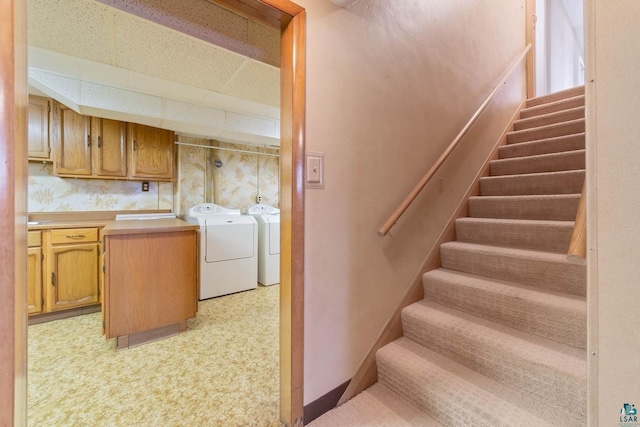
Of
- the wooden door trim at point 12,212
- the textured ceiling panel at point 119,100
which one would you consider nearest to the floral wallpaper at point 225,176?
the textured ceiling panel at point 119,100

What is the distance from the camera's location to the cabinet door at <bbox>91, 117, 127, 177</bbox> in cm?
280

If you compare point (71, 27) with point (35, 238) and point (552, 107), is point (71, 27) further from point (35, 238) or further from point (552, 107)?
point (552, 107)

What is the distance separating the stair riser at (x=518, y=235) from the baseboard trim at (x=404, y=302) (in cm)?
11

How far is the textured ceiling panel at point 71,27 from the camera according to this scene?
1386mm

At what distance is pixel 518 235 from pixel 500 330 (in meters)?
0.72

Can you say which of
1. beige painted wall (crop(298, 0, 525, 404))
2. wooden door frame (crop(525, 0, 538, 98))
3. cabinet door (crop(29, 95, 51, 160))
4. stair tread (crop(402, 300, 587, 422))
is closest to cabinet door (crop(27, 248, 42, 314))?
cabinet door (crop(29, 95, 51, 160))

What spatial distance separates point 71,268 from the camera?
2.54 metres

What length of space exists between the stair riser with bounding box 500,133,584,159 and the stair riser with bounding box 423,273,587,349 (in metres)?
1.61

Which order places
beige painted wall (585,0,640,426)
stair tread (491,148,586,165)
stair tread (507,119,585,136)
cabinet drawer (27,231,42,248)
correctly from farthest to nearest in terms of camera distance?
cabinet drawer (27,231,42,248), stair tread (507,119,585,136), stair tread (491,148,586,165), beige painted wall (585,0,640,426)

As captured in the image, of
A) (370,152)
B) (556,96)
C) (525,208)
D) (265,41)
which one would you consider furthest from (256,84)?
(556,96)

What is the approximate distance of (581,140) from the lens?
2.11 metres

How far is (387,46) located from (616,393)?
177 cm

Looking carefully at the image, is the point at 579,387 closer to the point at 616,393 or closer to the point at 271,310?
the point at 616,393

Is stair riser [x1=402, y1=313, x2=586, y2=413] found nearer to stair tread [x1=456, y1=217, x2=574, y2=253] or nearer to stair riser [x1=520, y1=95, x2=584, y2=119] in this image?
stair tread [x1=456, y1=217, x2=574, y2=253]
